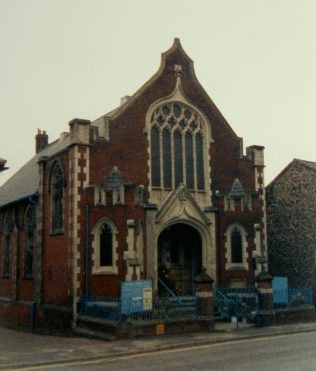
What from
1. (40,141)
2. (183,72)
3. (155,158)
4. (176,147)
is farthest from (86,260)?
(40,141)

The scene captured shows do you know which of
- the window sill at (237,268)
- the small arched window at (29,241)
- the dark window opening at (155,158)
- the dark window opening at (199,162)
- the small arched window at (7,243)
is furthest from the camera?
the small arched window at (7,243)

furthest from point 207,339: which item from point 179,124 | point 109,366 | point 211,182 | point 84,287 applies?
point 179,124

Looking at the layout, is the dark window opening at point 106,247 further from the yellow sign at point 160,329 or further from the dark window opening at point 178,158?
the dark window opening at point 178,158

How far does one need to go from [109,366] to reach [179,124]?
1444 centimetres

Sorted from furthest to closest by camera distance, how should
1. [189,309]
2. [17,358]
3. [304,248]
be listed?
[304,248], [189,309], [17,358]

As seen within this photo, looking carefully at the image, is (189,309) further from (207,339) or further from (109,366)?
(109,366)

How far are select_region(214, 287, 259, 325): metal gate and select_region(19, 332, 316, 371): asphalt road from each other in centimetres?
424

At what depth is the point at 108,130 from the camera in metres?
23.2

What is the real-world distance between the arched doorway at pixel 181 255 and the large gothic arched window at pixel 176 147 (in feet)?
7.81

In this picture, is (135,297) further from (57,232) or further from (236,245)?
(236,245)


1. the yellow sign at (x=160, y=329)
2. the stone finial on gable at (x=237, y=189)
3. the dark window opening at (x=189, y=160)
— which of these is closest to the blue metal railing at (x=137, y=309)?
the yellow sign at (x=160, y=329)

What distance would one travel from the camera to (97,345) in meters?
17.0

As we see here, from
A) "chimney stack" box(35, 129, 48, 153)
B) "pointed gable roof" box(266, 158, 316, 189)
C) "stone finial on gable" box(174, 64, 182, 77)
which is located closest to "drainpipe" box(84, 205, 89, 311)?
"stone finial on gable" box(174, 64, 182, 77)

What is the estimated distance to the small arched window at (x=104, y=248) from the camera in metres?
21.5
